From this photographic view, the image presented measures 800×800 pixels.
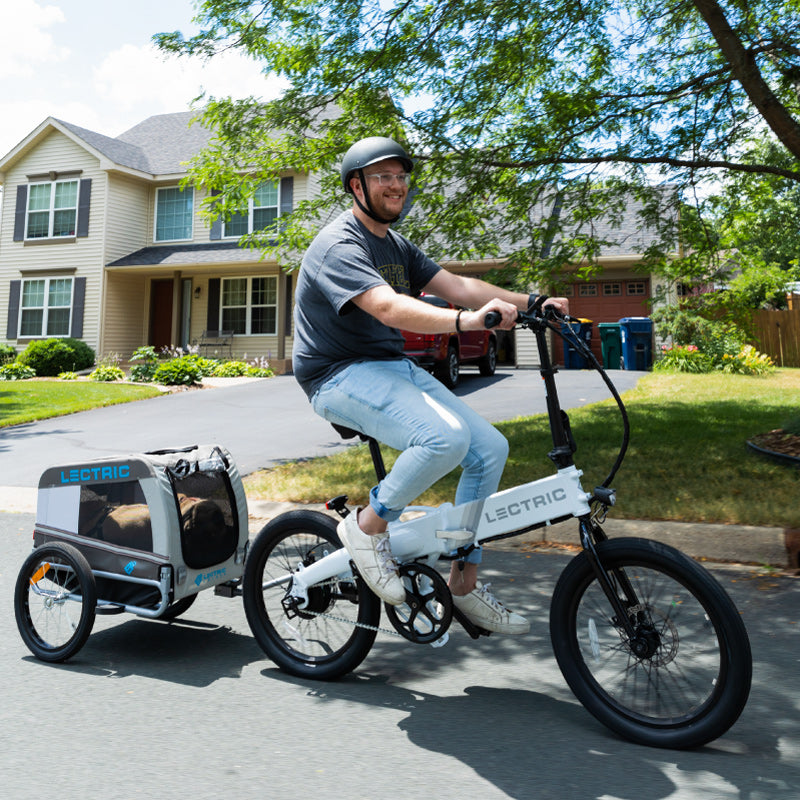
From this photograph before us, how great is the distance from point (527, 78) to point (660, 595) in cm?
759

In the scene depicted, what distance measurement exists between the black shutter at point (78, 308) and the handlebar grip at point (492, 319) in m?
24.6

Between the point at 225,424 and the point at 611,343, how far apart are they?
12592 millimetres

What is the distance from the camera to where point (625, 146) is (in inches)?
342

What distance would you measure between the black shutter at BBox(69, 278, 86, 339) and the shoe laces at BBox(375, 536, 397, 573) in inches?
951

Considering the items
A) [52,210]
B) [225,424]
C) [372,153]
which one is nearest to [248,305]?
[52,210]

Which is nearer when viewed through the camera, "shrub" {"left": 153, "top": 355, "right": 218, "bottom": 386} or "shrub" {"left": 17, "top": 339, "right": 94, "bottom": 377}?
"shrub" {"left": 153, "top": 355, "right": 218, "bottom": 386}

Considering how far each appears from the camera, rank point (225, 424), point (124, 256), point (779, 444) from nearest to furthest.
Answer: point (779, 444), point (225, 424), point (124, 256)

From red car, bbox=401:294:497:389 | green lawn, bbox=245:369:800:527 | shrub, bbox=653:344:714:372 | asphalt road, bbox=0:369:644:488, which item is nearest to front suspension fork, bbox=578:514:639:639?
green lawn, bbox=245:369:800:527

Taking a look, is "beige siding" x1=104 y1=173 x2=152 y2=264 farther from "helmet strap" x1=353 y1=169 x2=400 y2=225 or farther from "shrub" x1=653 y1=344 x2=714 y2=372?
"helmet strap" x1=353 y1=169 x2=400 y2=225

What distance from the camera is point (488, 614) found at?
127 inches

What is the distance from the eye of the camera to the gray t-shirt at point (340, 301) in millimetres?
3092

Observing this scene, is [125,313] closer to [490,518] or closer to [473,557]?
[473,557]

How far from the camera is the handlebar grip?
8.91 feet

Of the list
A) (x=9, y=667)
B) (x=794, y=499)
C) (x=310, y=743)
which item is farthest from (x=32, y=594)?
(x=794, y=499)
